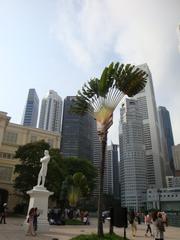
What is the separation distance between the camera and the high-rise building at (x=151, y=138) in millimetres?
A: 145875

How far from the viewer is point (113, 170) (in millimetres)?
147625

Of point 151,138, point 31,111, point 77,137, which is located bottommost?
point 77,137

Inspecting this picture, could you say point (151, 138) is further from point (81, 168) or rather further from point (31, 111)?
point (81, 168)

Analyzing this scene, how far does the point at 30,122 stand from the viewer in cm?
17838

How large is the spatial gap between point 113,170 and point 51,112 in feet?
163

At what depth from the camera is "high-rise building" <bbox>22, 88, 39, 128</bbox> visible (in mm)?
179125

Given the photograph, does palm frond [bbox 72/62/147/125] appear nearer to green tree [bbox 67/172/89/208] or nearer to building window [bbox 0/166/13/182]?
green tree [bbox 67/172/89/208]

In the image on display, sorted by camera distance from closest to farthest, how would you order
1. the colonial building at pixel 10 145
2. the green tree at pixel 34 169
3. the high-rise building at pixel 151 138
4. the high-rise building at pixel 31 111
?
the green tree at pixel 34 169 → the colonial building at pixel 10 145 → the high-rise building at pixel 151 138 → the high-rise building at pixel 31 111

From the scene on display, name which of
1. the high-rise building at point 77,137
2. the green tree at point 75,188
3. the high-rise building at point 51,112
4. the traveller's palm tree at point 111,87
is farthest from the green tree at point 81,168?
the high-rise building at point 51,112

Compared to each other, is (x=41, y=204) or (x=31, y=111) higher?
(x=31, y=111)

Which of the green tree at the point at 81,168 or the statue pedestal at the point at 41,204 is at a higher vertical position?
the green tree at the point at 81,168

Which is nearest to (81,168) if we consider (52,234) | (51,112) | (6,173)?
(6,173)

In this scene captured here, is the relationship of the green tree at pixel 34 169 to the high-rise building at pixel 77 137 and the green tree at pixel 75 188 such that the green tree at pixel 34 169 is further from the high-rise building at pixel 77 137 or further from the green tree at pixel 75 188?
the high-rise building at pixel 77 137

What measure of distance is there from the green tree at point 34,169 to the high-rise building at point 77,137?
Result: 63.3m
